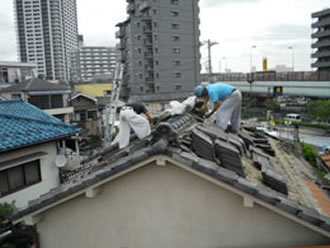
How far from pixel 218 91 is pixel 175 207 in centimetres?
440

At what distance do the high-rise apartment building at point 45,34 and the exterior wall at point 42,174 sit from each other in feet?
320

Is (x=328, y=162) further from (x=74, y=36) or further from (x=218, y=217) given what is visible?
(x=74, y=36)

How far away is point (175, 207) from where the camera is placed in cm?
471

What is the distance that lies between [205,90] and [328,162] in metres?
7.76

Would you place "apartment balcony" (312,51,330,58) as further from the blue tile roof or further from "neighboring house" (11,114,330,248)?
"neighboring house" (11,114,330,248)

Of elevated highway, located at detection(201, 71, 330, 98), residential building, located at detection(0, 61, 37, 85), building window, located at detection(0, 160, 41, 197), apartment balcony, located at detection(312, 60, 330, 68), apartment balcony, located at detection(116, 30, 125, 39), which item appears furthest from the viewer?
apartment balcony, located at detection(312, 60, 330, 68)

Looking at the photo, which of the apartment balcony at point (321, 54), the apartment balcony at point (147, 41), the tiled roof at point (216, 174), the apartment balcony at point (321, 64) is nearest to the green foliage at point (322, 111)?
the apartment balcony at point (321, 64)

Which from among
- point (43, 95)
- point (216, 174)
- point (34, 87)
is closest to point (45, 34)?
point (43, 95)

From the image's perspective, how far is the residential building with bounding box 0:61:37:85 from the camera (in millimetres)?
60844

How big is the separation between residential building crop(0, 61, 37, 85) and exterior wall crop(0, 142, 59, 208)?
177 feet

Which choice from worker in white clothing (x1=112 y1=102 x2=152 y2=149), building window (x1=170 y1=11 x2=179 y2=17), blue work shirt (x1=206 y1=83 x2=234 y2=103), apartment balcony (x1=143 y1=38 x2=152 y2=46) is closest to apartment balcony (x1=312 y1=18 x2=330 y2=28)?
building window (x1=170 y1=11 x2=179 y2=17)

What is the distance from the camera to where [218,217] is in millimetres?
4586

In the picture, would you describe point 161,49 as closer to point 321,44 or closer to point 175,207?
point 321,44

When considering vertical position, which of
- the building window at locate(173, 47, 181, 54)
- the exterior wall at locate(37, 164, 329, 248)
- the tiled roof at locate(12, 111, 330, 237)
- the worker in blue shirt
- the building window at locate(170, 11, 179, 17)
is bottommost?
the exterior wall at locate(37, 164, 329, 248)
